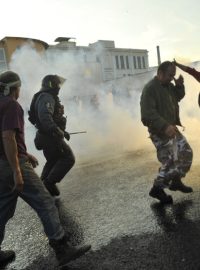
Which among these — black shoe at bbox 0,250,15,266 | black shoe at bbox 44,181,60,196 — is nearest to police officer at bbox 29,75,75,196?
black shoe at bbox 44,181,60,196

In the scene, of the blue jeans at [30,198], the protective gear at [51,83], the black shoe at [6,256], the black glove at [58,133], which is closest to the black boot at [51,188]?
the black glove at [58,133]

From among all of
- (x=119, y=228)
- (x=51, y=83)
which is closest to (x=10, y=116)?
(x=119, y=228)

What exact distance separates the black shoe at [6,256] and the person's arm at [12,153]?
0.76 meters

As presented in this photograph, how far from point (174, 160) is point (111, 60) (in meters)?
52.0

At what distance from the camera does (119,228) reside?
3633 millimetres

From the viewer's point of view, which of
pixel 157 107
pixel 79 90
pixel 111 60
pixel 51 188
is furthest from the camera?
pixel 111 60

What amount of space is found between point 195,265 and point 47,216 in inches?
48.8

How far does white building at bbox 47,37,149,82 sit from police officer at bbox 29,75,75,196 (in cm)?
3659

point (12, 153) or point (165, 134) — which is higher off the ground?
point (12, 153)

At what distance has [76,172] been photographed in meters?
6.95

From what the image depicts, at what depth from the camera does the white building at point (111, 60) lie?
148 ft

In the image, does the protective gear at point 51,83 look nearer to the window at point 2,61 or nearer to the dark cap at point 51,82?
the dark cap at point 51,82

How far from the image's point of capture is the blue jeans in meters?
3.03

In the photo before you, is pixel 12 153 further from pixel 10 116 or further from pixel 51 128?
pixel 51 128
